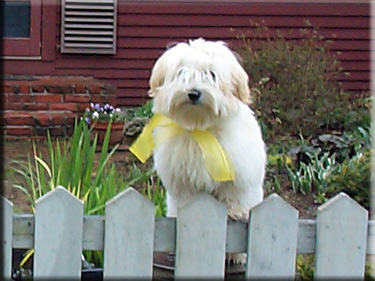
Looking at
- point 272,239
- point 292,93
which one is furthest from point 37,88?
point 272,239

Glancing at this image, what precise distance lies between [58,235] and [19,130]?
5.28 meters

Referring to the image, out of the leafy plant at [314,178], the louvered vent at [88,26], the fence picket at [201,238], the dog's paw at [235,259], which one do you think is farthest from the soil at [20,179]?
the fence picket at [201,238]

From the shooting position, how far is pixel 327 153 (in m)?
5.43

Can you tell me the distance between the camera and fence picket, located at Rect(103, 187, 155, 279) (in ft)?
7.86

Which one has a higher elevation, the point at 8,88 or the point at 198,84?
the point at 8,88

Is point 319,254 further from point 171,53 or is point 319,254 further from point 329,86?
point 329,86

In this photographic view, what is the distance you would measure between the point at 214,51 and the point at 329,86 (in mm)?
4765

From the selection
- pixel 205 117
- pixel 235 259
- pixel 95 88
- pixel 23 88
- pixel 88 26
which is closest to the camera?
pixel 205 117

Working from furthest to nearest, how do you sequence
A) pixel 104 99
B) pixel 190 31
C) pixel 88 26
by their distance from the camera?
pixel 190 31 < pixel 88 26 < pixel 104 99

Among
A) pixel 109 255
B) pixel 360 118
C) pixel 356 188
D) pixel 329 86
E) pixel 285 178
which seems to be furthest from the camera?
pixel 329 86

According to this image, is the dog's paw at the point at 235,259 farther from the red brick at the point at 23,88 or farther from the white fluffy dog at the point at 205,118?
the red brick at the point at 23,88

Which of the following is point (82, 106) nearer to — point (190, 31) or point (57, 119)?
point (57, 119)

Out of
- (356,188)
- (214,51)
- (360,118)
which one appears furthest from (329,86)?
(214,51)

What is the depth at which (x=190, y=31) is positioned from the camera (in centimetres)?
893
